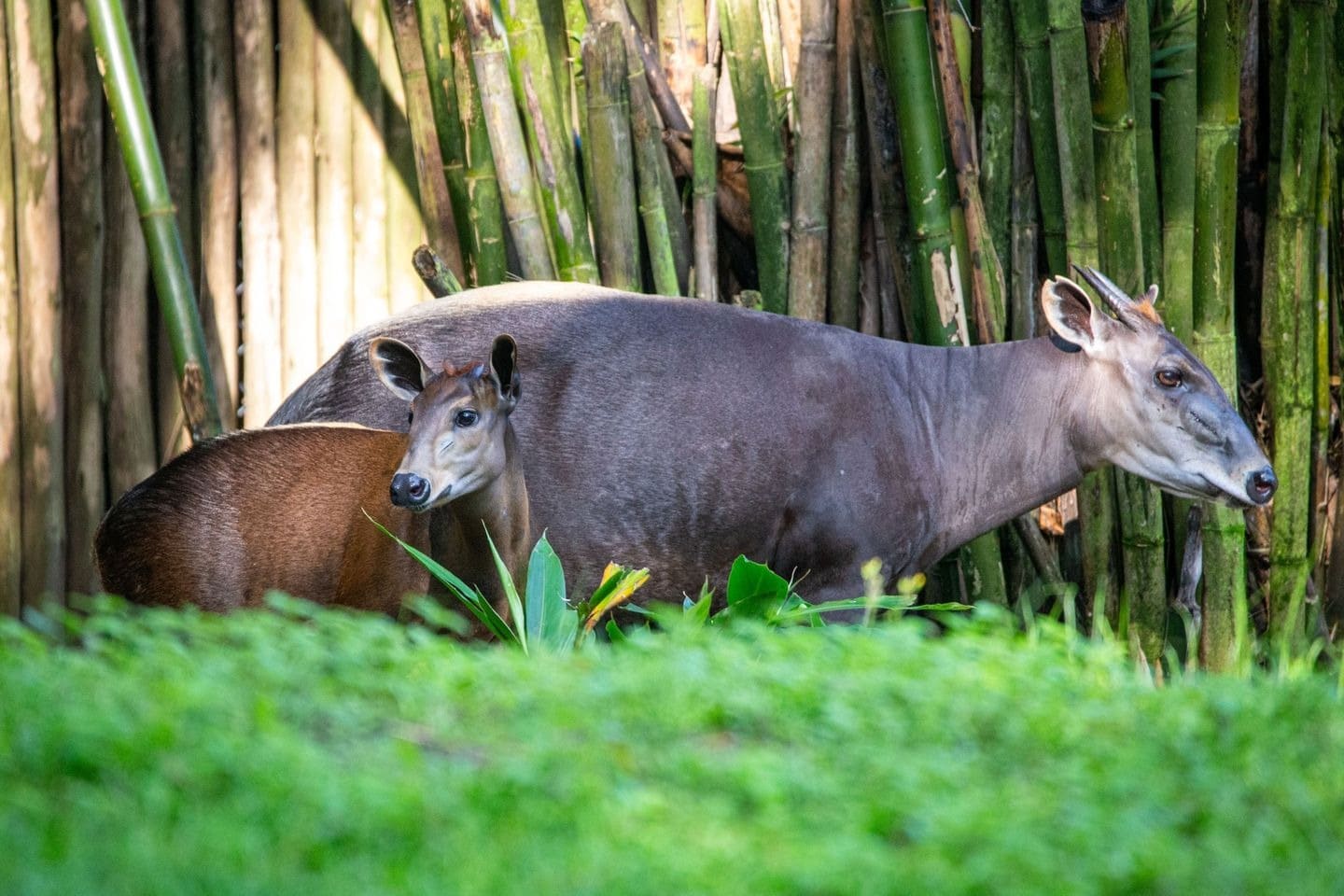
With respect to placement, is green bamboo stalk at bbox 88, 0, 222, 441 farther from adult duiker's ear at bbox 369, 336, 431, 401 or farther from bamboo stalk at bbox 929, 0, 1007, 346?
bamboo stalk at bbox 929, 0, 1007, 346

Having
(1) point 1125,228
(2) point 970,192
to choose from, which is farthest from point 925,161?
(1) point 1125,228

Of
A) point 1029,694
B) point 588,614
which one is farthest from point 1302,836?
point 588,614

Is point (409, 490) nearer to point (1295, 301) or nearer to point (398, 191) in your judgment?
point (398, 191)

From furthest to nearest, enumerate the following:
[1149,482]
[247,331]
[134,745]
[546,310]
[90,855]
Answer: [247,331] → [1149,482] → [546,310] → [134,745] → [90,855]

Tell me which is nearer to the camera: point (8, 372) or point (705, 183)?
point (8, 372)

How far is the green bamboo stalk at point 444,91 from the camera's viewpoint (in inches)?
255

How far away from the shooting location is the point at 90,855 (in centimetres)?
183

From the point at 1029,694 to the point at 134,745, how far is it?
145cm

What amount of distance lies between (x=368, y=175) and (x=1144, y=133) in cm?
326

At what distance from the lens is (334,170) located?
684 centimetres

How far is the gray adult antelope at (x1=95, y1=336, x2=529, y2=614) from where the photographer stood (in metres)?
4.94

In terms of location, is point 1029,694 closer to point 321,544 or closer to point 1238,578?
point 321,544

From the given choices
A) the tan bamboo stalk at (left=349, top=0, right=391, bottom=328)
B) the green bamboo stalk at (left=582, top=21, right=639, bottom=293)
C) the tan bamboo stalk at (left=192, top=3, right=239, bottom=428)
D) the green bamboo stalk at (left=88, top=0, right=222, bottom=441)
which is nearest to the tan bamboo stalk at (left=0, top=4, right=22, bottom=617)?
the green bamboo stalk at (left=88, top=0, right=222, bottom=441)

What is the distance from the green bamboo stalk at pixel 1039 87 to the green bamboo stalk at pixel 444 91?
7.42 feet
